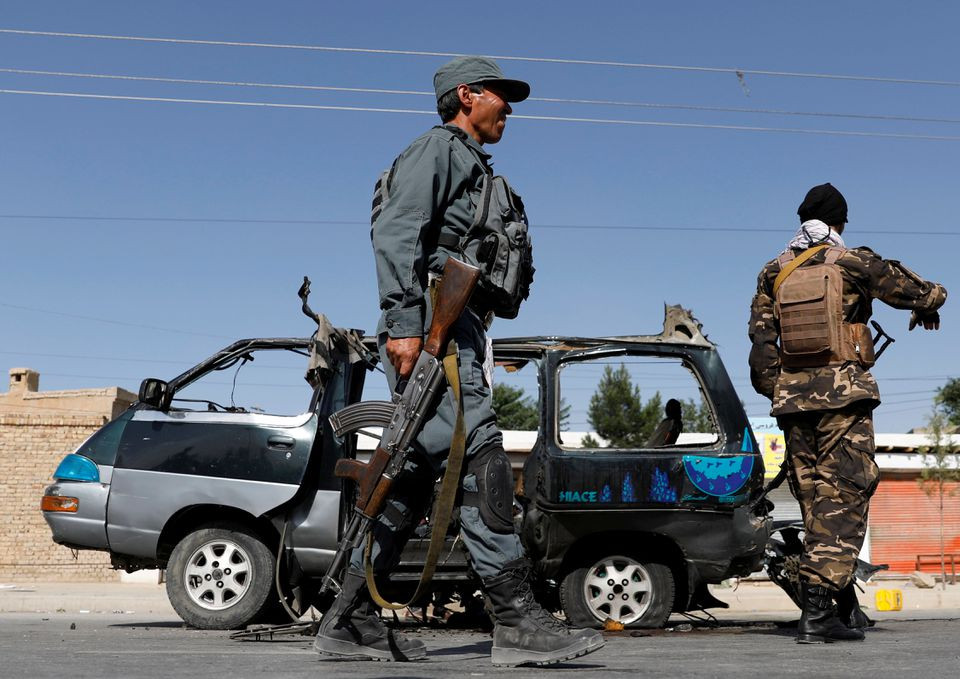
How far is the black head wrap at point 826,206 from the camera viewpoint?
18.0 feet

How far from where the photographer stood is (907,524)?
33.5 m

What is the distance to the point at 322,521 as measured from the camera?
6.65 m

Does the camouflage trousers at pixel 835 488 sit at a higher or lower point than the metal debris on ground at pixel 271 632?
higher

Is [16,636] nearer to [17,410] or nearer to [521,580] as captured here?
[521,580]

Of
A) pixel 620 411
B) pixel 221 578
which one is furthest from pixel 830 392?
pixel 620 411

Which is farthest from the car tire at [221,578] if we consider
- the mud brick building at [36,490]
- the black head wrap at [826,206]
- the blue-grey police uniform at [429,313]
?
the mud brick building at [36,490]

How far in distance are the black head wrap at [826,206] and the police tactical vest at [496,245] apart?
78.0 inches

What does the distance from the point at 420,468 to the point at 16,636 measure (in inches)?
98.1

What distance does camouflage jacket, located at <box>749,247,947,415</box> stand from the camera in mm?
5039

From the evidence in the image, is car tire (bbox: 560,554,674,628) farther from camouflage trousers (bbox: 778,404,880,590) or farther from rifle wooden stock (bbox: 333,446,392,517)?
rifle wooden stock (bbox: 333,446,392,517)

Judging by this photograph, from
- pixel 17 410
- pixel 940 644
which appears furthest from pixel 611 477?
pixel 17 410

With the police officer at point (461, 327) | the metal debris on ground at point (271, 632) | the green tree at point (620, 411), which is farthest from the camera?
the green tree at point (620, 411)

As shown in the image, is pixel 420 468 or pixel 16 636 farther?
pixel 16 636

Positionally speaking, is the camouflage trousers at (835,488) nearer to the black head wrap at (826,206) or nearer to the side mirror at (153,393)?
the black head wrap at (826,206)
